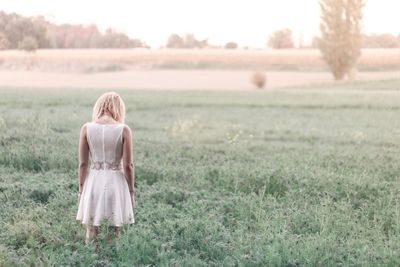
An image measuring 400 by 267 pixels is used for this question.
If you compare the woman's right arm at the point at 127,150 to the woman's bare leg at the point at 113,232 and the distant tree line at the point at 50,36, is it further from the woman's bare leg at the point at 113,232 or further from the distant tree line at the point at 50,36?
the distant tree line at the point at 50,36

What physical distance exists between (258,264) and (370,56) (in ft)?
42.1

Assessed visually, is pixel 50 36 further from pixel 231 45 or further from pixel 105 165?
pixel 105 165

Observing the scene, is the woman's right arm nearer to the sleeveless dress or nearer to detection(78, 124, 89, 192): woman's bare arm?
the sleeveless dress

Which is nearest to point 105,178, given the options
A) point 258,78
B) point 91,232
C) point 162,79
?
point 91,232

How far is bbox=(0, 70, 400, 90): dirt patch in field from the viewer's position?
18875 mm

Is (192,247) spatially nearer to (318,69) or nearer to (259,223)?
(259,223)

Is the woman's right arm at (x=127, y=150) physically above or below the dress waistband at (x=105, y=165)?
above

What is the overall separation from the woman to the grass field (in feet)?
0.98

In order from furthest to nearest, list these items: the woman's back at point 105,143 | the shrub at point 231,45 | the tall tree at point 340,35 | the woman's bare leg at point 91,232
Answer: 1. the tall tree at point 340,35
2. the shrub at point 231,45
3. the woman's bare leg at point 91,232
4. the woman's back at point 105,143

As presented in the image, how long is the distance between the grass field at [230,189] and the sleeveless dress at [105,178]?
277 millimetres

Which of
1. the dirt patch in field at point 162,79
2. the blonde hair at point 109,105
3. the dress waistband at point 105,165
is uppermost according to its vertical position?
the blonde hair at point 109,105

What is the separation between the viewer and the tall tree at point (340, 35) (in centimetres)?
1814

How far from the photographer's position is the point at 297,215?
745 cm

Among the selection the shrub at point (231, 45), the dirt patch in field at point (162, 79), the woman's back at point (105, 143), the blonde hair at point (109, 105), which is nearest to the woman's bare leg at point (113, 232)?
the woman's back at point (105, 143)
